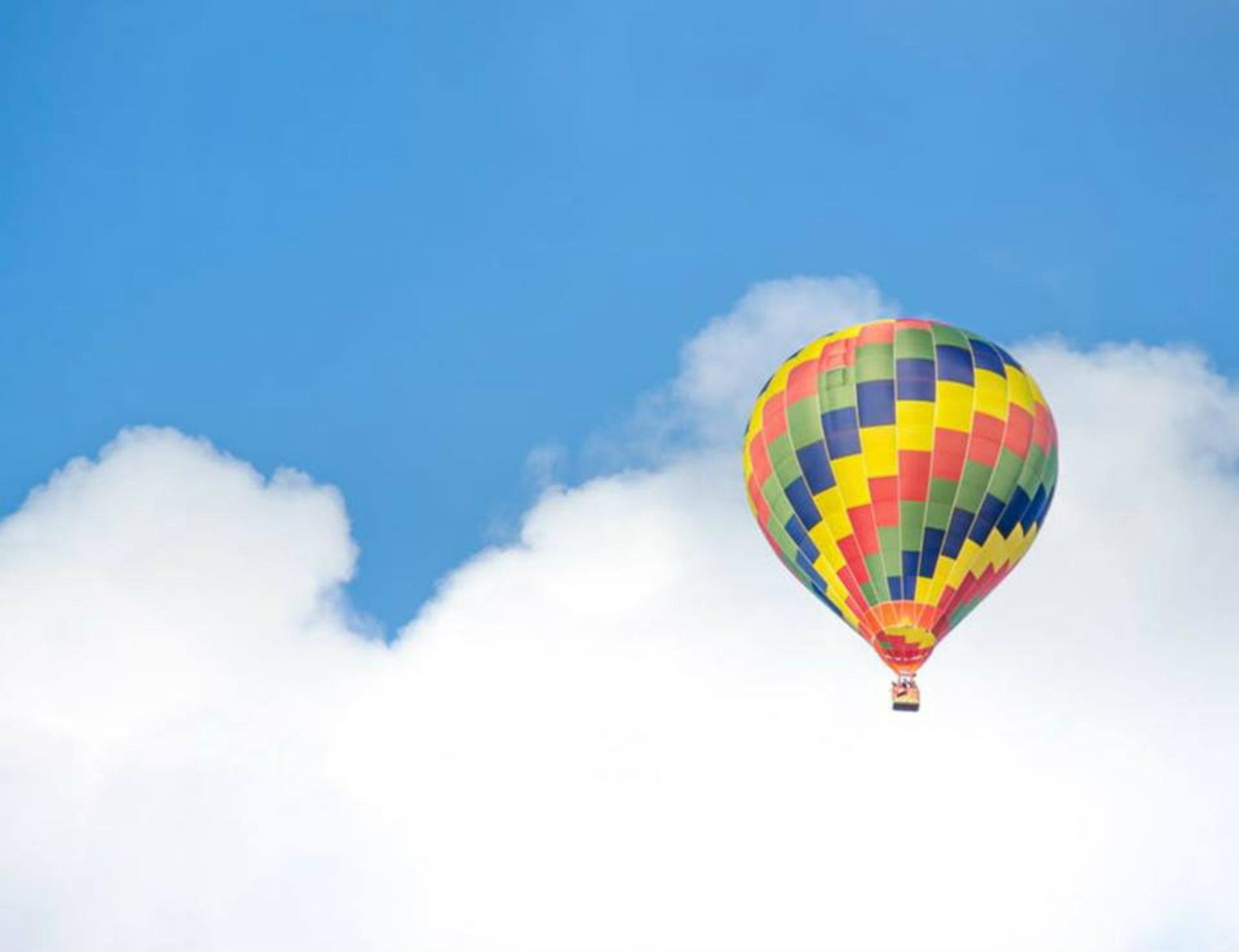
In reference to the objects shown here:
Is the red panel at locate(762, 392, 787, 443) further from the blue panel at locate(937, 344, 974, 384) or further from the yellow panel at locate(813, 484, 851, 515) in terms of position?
the blue panel at locate(937, 344, 974, 384)

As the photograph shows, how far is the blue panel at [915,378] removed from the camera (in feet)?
211

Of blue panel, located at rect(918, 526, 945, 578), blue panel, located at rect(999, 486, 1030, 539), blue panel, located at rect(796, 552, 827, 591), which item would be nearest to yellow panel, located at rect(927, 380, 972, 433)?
blue panel, located at rect(999, 486, 1030, 539)

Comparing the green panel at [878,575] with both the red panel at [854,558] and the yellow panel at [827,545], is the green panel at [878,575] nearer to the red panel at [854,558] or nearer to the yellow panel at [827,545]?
the red panel at [854,558]

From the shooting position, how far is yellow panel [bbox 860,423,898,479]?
63719 millimetres

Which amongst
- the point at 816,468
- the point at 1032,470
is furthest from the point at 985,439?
the point at 816,468

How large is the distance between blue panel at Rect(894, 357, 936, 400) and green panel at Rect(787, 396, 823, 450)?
192 cm

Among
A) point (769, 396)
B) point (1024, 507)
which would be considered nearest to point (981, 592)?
point (1024, 507)

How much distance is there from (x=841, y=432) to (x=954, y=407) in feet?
8.30

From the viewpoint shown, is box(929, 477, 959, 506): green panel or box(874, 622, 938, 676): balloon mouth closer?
box(874, 622, 938, 676): balloon mouth

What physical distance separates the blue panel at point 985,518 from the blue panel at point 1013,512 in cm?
24

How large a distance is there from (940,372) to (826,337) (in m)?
3.16

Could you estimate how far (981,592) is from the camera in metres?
64.3

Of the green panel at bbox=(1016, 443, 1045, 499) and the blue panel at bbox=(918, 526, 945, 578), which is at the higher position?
the green panel at bbox=(1016, 443, 1045, 499)

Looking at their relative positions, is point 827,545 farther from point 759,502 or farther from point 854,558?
point 759,502
